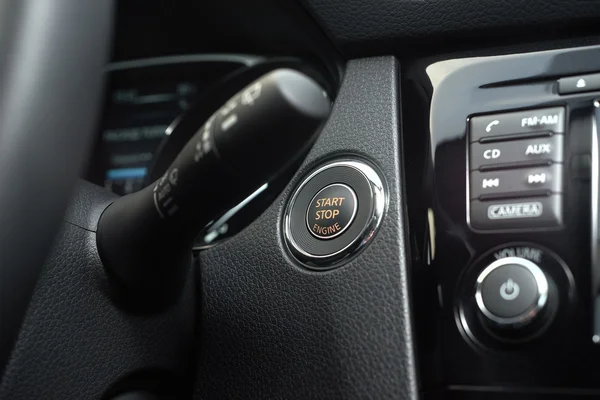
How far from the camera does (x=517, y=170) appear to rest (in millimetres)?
535

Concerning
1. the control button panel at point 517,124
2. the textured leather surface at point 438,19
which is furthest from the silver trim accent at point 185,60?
the control button panel at point 517,124

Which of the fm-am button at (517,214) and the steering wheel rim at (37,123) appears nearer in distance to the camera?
the steering wheel rim at (37,123)

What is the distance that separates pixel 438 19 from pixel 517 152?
0.13 metres

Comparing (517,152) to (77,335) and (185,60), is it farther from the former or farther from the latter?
(185,60)

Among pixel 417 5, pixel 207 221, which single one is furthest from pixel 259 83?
pixel 417 5

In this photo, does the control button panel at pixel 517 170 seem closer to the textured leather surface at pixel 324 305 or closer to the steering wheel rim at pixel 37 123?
the textured leather surface at pixel 324 305

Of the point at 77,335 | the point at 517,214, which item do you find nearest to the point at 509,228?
the point at 517,214

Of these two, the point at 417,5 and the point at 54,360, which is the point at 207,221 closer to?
the point at 54,360

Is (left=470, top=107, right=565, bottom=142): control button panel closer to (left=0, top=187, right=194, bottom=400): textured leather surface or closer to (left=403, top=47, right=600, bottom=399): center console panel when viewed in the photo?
(left=403, top=47, right=600, bottom=399): center console panel

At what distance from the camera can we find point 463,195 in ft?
1.82

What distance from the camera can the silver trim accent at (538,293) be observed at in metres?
0.50

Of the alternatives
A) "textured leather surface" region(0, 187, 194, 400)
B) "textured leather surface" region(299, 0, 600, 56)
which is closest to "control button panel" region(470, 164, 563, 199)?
"textured leather surface" region(299, 0, 600, 56)

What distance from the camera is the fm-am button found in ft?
1.71

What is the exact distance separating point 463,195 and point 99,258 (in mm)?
291
